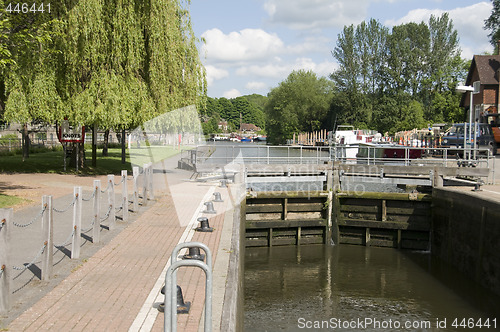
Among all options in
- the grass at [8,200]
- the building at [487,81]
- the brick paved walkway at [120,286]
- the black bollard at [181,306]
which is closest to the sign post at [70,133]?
the grass at [8,200]

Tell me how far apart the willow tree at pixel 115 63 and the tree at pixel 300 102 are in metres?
67.7

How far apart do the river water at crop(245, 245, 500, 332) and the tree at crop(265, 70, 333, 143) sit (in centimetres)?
7332

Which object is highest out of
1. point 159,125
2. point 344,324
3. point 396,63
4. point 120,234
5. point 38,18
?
point 396,63

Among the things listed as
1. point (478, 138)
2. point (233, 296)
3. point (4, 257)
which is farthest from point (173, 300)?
point (478, 138)

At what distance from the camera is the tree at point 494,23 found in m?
67.2

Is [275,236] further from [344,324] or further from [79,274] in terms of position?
[79,274]

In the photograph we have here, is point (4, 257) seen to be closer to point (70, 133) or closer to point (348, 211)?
point (348, 211)

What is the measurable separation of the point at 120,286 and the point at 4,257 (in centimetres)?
182

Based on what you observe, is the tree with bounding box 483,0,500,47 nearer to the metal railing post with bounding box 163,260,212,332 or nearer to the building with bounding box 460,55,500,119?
the building with bounding box 460,55,500,119

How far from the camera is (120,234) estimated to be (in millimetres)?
11148

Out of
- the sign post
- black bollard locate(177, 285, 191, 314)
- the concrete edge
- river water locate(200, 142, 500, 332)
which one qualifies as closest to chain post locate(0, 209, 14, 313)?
black bollard locate(177, 285, 191, 314)

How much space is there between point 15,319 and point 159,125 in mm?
19435

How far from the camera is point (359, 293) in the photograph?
45.4 feet

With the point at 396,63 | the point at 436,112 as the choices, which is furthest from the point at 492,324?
the point at 396,63
